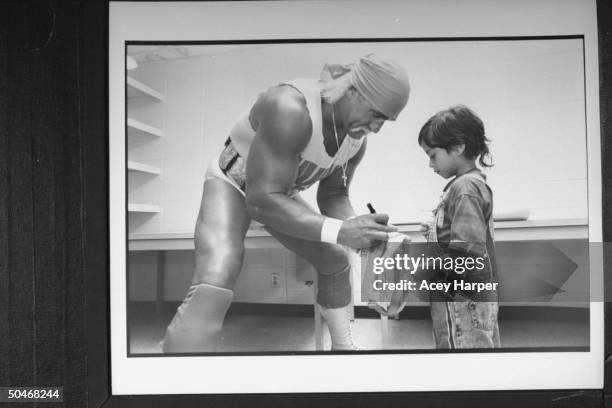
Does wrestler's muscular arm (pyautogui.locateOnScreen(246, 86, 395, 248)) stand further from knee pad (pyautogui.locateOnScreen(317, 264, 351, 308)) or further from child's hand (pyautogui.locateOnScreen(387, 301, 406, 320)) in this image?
child's hand (pyautogui.locateOnScreen(387, 301, 406, 320))

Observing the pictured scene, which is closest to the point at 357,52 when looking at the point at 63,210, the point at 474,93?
the point at 474,93

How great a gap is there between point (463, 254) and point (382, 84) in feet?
2.50

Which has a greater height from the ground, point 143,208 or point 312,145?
point 312,145

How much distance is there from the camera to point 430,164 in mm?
2162

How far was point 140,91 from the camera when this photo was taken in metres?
2.16

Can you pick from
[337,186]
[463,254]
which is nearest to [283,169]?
[337,186]

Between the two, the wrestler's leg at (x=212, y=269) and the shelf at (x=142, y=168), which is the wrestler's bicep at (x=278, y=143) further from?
the shelf at (x=142, y=168)

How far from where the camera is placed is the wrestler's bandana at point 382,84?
85.0 inches

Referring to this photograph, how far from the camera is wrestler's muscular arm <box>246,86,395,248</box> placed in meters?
2.14

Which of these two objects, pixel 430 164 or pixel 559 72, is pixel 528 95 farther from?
pixel 430 164

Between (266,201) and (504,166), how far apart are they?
0.97 meters

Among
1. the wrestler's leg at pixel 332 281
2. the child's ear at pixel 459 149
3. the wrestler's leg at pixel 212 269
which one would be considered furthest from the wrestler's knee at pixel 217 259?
the child's ear at pixel 459 149

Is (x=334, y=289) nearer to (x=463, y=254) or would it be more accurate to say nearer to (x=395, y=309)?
(x=395, y=309)

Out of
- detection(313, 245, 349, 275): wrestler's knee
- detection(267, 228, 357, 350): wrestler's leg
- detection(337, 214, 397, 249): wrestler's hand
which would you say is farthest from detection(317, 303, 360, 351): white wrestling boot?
detection(337, 214, 397, 249): wrestler's hand
